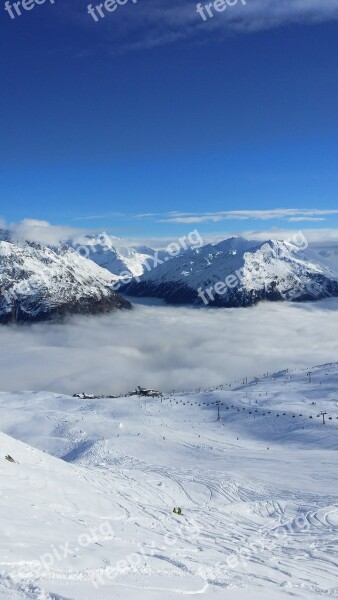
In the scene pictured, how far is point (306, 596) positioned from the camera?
15.3m

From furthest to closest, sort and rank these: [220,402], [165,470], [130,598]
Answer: [220,402] → [165,470] → [130,598]

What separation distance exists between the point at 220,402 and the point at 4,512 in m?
70.9

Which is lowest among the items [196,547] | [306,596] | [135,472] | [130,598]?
[135,472]

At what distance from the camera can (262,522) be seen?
2866 centimetres

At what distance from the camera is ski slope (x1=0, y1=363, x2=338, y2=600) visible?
13.9m

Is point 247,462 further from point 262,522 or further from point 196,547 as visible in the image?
point 196,547

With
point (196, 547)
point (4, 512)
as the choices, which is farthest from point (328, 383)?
point (4, 512)

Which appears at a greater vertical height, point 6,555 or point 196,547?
point 6,555

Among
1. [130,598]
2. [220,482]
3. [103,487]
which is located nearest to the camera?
[130,598]

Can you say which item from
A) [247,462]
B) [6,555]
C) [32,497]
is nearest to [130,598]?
[6,555]

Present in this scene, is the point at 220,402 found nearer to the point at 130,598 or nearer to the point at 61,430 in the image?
the point at 61,430

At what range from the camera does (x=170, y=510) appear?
28391 mm

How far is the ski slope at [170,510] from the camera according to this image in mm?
13891

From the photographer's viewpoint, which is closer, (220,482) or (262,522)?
(262,522)
